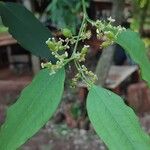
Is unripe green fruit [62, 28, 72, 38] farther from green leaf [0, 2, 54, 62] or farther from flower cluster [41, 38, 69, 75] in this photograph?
green leaf [0, 2, 54, 62]

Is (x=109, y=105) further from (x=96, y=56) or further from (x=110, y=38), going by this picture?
(x=96, y=56)

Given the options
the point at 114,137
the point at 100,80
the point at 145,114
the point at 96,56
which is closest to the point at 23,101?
the point at 114,137

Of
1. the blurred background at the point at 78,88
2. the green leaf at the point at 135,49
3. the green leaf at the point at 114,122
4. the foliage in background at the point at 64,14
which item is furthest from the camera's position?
the foliage in background at the point at 64,14

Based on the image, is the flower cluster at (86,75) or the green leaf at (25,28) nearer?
the flower cluster at (86,75)

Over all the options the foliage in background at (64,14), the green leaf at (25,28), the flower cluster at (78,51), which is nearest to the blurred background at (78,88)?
the foliage in background at (64,14)

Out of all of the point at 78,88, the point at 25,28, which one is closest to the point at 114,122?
the point at 25,28

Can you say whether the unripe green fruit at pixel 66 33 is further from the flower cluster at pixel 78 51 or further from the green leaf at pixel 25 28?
the green leaf at pixel 25 28
